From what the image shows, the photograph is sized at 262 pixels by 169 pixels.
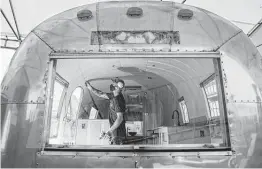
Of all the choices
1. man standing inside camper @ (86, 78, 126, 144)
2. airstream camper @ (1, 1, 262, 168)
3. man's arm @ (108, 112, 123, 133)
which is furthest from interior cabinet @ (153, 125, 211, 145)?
airstream camper @ (1, 1, 262, 168)

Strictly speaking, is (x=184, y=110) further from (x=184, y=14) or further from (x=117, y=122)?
(x=184, y=14)

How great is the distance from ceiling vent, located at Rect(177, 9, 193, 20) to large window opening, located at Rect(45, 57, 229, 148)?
63cm

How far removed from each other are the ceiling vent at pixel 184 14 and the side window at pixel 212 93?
4.22 ft

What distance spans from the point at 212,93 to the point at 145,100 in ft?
11.3

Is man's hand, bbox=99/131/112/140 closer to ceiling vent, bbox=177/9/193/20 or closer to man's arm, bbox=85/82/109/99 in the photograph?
man's arm, bbox=85/82/109/99

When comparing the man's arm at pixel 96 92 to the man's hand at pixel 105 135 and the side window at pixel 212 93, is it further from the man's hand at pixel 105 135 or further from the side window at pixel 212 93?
the side window at pixel 212 93

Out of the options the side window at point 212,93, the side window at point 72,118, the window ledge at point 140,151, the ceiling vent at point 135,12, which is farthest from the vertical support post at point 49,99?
the side window at point 212,93

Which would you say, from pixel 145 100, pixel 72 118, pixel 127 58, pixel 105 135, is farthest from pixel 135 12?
pixel 145 100

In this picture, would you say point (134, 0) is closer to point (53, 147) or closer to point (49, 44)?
point (49, 44)

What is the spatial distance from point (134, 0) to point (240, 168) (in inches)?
93.0

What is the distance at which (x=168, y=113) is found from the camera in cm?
616

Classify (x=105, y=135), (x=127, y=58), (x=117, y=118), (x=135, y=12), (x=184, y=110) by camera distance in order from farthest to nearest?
(x=184, y=110) < (x=105, y=135) < (x=117, y=118) < (x=135, y=12) < (x=127, y=58)

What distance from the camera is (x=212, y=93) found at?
3.37 metres

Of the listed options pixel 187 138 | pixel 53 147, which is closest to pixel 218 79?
pixel 53 147
